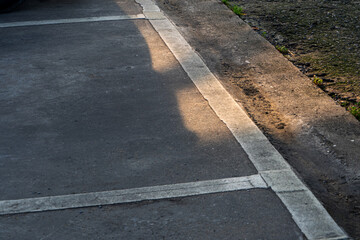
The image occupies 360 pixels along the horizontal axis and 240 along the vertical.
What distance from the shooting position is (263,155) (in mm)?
5094

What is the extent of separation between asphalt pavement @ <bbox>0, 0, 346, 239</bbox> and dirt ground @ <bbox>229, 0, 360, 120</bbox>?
1674 millimetres

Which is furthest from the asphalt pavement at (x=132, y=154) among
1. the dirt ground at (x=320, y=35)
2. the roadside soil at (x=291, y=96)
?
the dirt ground at (x=320, y=35)

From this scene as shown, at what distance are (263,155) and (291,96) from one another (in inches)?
69.4

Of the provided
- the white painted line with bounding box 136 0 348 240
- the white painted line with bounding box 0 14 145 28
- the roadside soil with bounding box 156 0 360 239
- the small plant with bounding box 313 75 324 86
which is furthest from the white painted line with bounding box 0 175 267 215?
the white painted line with bounding box 0 14 145 28

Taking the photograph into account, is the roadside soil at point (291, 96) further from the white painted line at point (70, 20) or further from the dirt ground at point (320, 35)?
the white painted line at point (70, 20)

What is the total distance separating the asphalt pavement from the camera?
13.4 ft

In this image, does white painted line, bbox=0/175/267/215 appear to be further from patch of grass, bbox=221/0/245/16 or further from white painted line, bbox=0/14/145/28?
patch of grass, bbox=221/0/245/16

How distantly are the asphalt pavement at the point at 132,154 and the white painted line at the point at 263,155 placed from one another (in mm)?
15

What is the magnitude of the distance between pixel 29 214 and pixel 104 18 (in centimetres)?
628

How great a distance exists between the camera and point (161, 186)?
15.2 ft

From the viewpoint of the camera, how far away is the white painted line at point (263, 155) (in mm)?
4041

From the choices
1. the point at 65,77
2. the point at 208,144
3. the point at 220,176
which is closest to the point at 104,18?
the point at 65,77

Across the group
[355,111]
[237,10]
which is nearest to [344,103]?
[355,111]

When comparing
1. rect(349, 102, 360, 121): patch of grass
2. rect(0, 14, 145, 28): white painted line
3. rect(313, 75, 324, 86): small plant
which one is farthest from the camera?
rect(0, 14, 145, 28): white painted line
